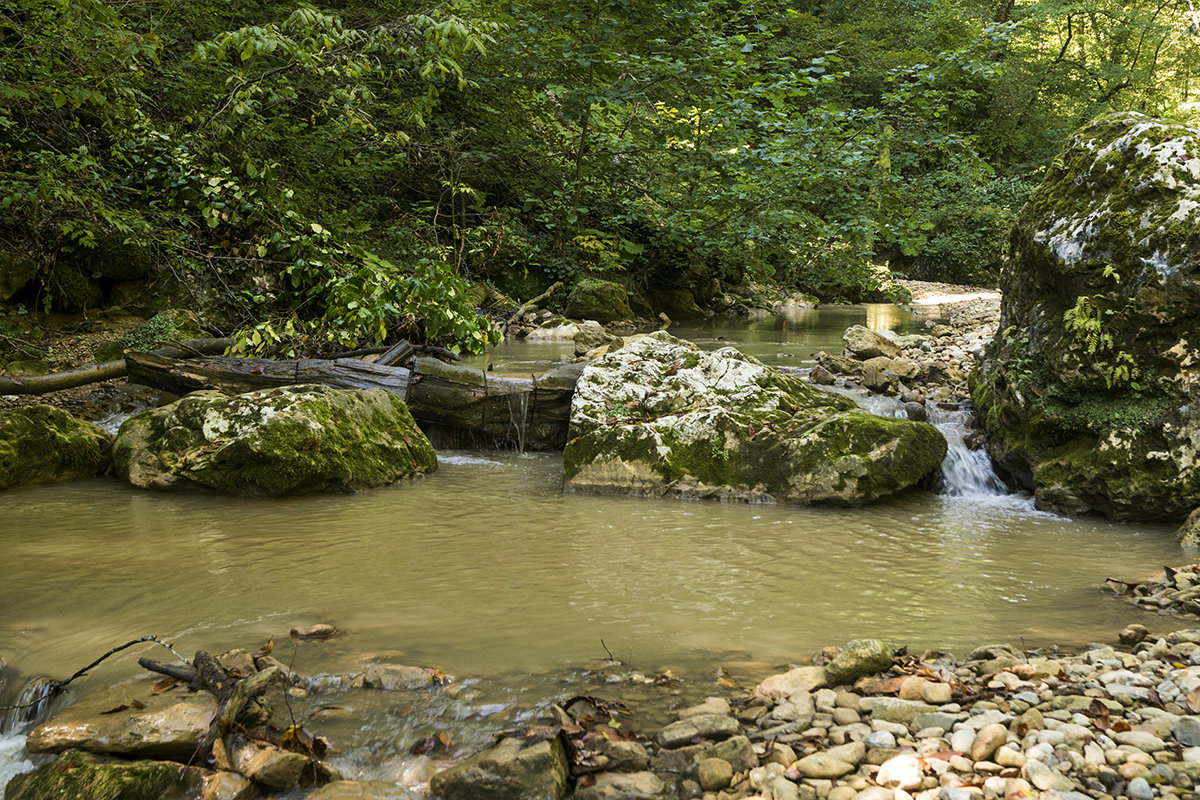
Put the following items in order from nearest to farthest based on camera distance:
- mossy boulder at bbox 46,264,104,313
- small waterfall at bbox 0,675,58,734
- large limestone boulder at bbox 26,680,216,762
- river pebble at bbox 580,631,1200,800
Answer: river pebble at bbox 580,631,1200,800
large limestone boulder at bbox 26,680,216,762
small waterfall at bbox 0,675,58,734
mossy boulder at bbox 46,264,104,313

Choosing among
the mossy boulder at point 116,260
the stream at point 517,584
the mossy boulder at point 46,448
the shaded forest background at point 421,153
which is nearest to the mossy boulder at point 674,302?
the shaded forest background at point 421,153

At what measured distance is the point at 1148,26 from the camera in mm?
29266

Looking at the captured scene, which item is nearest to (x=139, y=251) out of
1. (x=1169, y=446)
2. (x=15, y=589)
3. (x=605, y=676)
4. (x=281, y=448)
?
(x=281, y=448)

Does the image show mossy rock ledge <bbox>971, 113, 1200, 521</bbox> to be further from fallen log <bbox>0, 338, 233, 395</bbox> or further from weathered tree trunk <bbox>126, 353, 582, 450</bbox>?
fallen log <bbox>0, 338, 233, 395</bbox>

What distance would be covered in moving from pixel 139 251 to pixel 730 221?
9.36 meters

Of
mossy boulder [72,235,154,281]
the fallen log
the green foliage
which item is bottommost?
the fallen log

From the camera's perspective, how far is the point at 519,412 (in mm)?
8461

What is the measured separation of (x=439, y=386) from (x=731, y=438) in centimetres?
352

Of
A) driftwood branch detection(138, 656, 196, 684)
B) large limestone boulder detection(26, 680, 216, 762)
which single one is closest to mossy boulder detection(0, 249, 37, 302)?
driftwood branch detection(138, 656, 196, 684)

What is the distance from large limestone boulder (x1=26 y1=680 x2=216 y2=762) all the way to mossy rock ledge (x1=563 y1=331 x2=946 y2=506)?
4.33 meters

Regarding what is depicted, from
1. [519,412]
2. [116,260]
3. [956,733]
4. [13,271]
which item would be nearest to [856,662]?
[956,733]

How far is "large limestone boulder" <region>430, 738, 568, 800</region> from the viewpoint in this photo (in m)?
2.43

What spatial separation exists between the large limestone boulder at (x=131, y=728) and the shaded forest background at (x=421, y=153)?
4.04 meters

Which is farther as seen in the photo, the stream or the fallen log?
the fallen log
